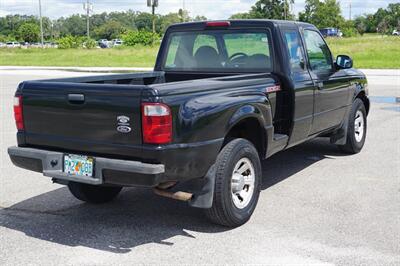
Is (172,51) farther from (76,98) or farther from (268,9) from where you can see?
(268,9)

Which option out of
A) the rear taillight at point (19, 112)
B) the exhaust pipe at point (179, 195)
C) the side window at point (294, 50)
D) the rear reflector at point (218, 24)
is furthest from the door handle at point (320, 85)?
the rear taillight at point (19, 112)

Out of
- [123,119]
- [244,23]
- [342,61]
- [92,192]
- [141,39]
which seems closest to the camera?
[123,119]

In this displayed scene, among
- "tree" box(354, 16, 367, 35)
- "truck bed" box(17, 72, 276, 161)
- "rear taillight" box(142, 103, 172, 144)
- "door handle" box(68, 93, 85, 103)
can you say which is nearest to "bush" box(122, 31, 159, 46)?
"truck bed" box(17, 72, 276, 161)

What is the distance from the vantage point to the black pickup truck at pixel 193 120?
3.91m

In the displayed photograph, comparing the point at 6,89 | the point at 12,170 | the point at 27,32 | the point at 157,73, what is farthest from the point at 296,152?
the point at 27,32

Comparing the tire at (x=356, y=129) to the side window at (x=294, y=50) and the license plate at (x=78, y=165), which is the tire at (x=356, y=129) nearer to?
the side window at (x=294, y=50)

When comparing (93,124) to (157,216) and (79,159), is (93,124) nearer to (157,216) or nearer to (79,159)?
(79,159)

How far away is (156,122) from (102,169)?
0.61 metres

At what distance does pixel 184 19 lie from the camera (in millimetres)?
66000

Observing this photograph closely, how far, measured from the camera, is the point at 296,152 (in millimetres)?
7789

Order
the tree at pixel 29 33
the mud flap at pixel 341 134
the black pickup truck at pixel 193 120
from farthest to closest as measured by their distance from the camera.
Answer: the tree at pixel 29 33 < the mud flap at pixel 341 134 < the black pickup truck at pixel 193 120

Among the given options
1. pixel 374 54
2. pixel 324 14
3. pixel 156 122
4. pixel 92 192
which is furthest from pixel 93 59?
pixel 324 14

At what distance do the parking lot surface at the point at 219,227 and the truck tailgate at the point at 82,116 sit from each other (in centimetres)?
81

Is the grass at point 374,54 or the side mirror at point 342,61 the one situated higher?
the side mirror at point 342,61
